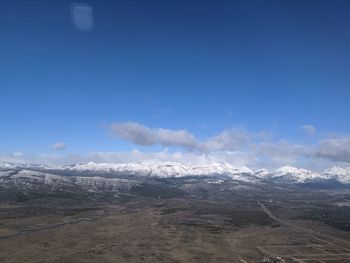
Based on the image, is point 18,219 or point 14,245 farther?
point 18,219

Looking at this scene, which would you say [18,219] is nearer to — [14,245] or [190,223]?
[14,245]

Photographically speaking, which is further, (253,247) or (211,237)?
(211,237)

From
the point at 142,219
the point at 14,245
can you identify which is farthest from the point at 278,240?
the point at 14,245

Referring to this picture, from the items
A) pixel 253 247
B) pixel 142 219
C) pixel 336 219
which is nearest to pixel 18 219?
pixel 142 219

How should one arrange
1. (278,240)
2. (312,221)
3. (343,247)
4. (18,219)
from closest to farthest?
(343,247)
(278,240)
(18,219)
(312,221)

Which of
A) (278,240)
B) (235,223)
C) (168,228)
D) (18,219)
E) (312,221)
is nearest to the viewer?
(278,240)

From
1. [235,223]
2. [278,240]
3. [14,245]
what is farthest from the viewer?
[235,223]

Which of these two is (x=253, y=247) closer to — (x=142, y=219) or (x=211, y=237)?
(x=211, y=237)

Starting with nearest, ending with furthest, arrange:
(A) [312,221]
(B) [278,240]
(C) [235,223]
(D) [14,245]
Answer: (D) [14,245], (B) [278,240], (C) [235,223], (A) [312,221]
